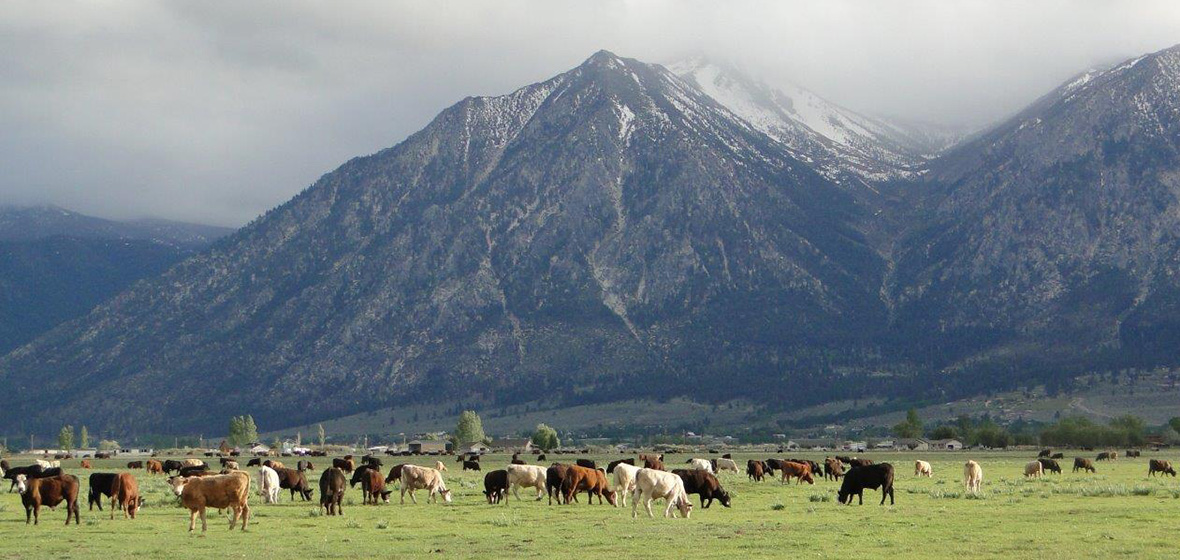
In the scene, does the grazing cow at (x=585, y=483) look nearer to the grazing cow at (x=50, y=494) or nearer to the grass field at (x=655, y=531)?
the grass field at (x=655, y=531)

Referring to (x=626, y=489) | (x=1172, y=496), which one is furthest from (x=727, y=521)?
(x=1172, y=496)

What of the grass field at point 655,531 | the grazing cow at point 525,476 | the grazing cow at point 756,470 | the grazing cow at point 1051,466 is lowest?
the grass field at point 655,531

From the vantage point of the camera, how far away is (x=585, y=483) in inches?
2308

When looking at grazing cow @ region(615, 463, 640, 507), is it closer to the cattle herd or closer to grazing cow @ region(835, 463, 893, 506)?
the cattle herd

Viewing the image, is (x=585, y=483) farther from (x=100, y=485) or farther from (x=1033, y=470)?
(x=1033, y=470)

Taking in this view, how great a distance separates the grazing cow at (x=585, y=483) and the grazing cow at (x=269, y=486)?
1252 cm

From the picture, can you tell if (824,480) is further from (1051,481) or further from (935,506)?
(935,506)

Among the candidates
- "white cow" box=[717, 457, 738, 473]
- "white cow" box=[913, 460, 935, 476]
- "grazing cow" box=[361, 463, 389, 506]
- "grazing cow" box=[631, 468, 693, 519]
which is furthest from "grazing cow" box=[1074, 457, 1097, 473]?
"grazing cow" box=[361, 463, 389, 506]

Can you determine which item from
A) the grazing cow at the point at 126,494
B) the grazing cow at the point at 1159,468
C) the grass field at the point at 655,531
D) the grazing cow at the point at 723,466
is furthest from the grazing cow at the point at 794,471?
the grazing cow at the point at 126,494

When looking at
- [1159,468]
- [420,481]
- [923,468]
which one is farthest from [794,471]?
[1159,468]

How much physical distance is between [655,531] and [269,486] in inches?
886

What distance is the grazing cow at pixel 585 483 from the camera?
58438mm

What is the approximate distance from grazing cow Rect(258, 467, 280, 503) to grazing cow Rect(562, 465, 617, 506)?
41.1 ft

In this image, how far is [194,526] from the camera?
156 feet
